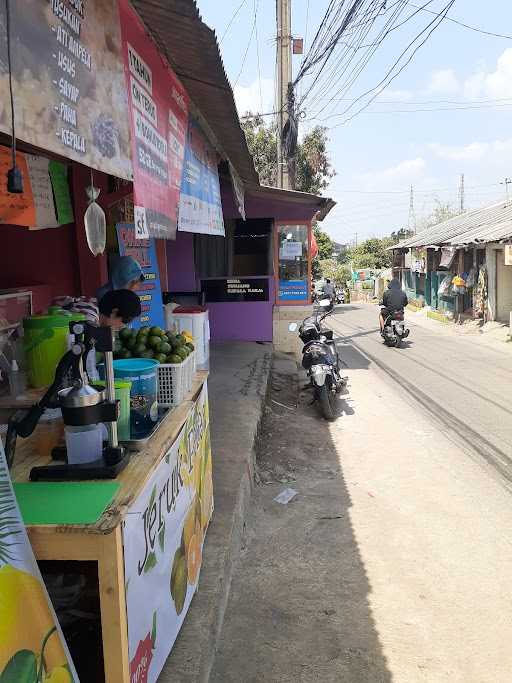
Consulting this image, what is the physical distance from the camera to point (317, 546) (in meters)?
3.88

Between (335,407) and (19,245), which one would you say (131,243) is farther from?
(335,407)

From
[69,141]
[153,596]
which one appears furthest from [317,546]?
[69,141]

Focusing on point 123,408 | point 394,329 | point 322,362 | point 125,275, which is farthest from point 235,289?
point 123,408

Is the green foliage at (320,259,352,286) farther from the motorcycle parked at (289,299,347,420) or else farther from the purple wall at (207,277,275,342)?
the motorcycle parked at (289,299,347,420)

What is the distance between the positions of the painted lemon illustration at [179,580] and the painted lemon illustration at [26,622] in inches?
27.6

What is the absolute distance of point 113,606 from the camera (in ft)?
5.16

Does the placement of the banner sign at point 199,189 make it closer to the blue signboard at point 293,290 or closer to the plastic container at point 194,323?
the plastic container at point 194,323

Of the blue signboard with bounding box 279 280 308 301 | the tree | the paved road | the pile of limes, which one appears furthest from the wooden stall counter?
the tree

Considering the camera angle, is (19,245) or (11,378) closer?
(11,378)

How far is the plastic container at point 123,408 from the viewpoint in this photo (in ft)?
6.99

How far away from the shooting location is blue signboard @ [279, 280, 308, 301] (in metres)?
10.4

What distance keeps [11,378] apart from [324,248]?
2679cm

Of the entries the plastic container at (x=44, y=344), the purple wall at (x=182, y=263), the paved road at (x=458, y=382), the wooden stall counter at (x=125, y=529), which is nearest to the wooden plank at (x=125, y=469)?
the wooden stall counter at (x=125, y=529)

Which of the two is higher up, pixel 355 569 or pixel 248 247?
pixel 248 247
